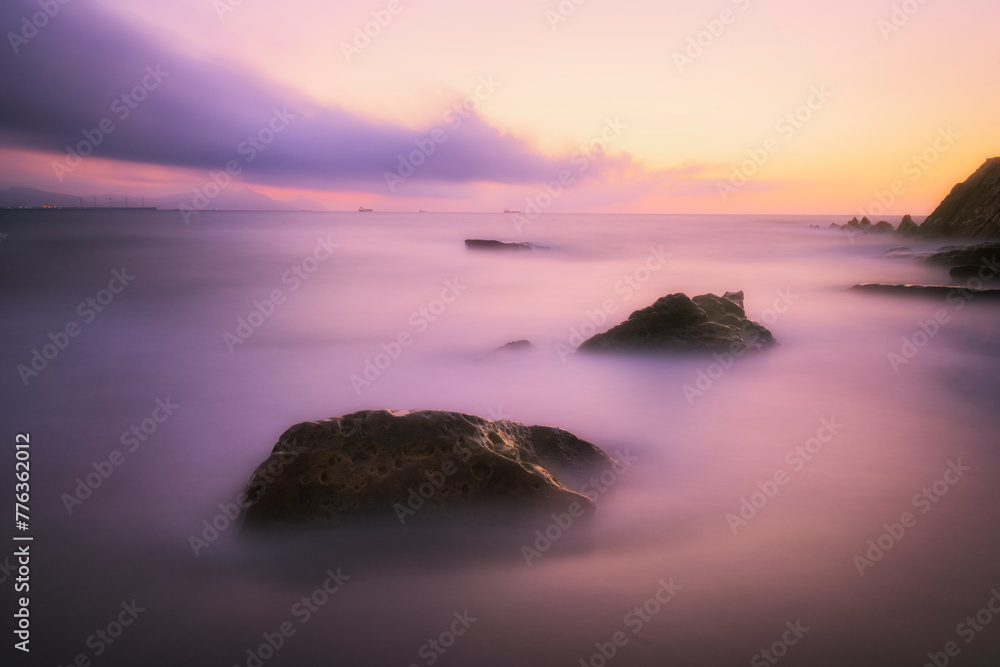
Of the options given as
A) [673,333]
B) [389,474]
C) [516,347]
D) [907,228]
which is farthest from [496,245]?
[907,228]

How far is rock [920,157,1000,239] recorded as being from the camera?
3228 cm

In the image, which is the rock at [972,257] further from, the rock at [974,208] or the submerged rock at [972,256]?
the rock at [974,208]

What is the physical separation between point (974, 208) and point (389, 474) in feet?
141

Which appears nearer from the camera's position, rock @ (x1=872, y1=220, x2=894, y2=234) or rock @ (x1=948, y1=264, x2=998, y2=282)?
rock @ (x1=948, y1=264, x2=998, y2=282)

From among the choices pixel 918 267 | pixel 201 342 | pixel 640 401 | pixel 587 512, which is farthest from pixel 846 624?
pixel 918 267

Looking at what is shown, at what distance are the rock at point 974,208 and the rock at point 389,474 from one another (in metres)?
40.8

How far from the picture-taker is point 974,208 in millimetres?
33594

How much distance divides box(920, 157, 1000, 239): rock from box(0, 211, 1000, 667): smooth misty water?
27056 millimetres

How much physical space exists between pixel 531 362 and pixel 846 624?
6.12 meters

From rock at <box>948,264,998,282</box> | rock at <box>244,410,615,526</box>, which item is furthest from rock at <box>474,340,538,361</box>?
rock at <box>948,264,998,282</box>

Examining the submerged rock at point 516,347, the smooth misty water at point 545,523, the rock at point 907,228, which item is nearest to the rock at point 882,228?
the rock at point 907,228

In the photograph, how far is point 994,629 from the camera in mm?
3119

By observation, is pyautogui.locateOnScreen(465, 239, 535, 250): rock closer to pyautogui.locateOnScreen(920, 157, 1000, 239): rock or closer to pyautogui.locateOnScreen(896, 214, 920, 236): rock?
pyautogui.locateOnScreen(920, 157, 1000, 239): rock

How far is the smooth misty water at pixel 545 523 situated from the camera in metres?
3.09
